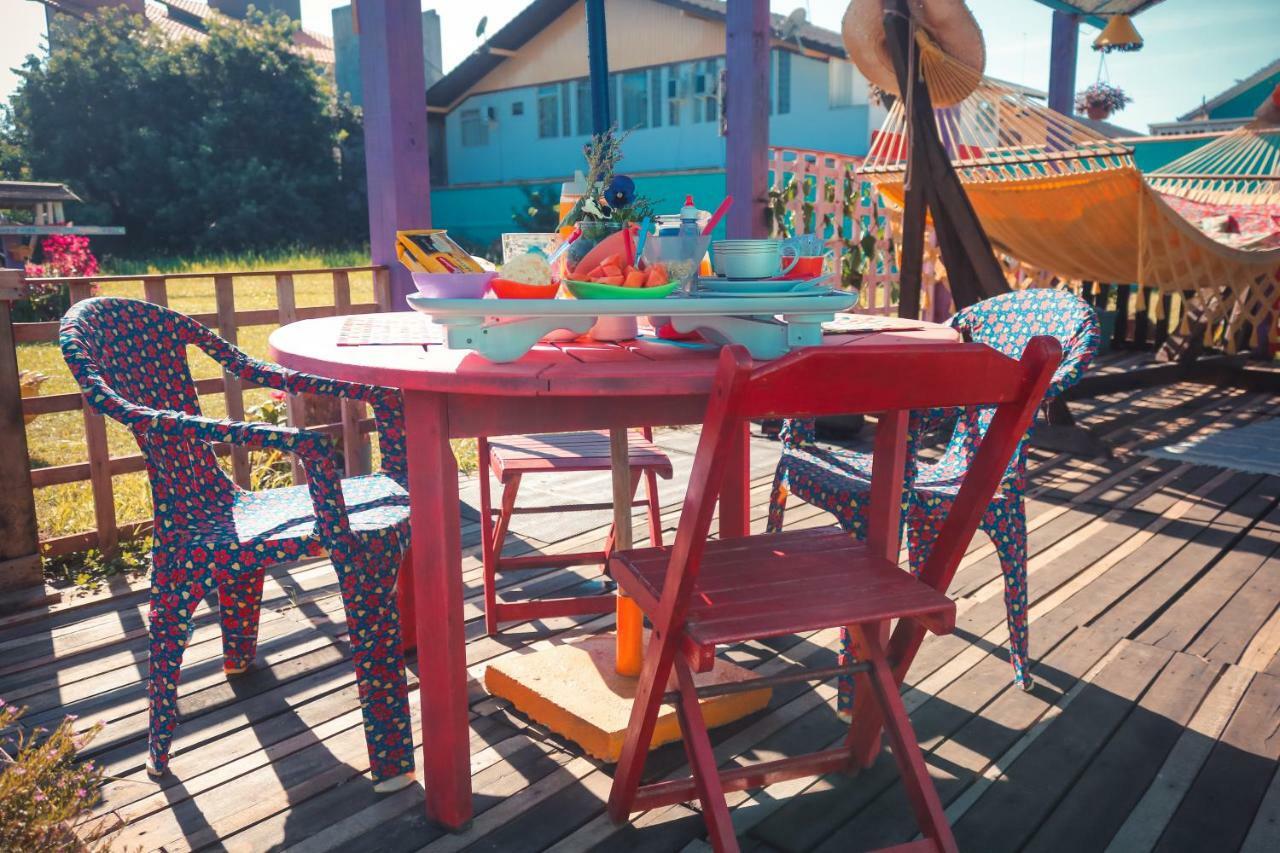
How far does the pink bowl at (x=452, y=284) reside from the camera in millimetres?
1513

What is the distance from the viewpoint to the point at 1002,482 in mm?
2119

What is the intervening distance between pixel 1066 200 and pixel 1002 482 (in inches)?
133

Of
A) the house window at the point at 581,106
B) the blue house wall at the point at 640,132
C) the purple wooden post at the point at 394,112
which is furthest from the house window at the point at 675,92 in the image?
the purple wooden post at the point at 394,112

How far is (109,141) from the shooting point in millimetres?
19531

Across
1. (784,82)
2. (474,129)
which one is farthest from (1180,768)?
(474,129)

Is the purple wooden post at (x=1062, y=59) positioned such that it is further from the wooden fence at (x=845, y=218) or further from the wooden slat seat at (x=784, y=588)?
the wooden slat seat at (x=784, y=588)

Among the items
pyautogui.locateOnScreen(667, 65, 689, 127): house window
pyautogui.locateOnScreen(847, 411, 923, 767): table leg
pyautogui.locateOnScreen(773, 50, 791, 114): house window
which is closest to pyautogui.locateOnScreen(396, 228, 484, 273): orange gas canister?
pyautogui.locateOnScreen(847, 411, 923, 767): table leg

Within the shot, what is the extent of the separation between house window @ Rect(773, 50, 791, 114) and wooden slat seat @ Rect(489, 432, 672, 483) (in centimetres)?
1551

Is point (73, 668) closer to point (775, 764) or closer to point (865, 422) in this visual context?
point (775, 764)

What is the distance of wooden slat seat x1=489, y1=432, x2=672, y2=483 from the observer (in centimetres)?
241

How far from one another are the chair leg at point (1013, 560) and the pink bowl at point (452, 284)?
4.29 ft

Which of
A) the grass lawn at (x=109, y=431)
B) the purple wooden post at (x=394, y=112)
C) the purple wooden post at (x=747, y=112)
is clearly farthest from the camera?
the purple wooden post at (x=747, y=112)

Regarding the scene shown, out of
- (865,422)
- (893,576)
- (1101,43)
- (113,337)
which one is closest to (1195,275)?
(865,422)

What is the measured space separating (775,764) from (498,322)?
900mm
